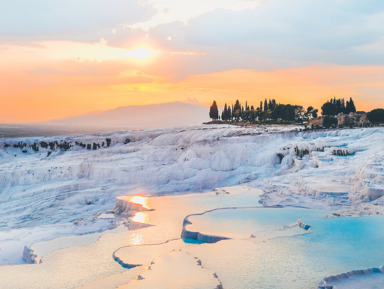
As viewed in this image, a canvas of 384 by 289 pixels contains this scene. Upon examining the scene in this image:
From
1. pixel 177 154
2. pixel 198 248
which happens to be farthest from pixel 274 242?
pixel 177 154

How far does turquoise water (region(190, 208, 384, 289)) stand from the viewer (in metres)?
9.09

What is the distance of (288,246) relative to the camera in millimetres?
11016

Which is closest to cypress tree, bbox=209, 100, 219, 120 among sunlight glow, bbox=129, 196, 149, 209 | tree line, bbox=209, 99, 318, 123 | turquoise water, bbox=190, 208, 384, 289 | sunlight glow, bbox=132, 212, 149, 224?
tree line, bbox=209, 99, 318, 123

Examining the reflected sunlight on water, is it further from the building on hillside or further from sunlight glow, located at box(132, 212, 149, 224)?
the building on hillside

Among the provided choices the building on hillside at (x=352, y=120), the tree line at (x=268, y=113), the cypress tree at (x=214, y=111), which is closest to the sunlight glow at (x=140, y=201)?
the building on hillside at (x=352, y=120)

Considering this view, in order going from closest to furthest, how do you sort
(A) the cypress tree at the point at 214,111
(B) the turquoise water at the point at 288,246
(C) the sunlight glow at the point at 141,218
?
(B) the turquoise water at the point at 288,246 → (C) the sunlight glow at the point at 141,218 → (A) the cypress tree at the point at 214,111

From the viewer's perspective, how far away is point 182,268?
9500 millimetres

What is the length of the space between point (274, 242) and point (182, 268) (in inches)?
128

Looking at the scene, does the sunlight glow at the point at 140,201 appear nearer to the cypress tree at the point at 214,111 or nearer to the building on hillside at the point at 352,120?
the building on hillside at the point at 352,120

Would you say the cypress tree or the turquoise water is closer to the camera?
the turquoise water

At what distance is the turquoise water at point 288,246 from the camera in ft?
29.8

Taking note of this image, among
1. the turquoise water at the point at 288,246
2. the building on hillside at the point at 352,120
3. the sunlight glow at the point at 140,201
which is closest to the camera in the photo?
the turquoise water at the point at 288,246

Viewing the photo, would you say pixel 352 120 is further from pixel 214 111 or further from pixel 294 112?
pixel 214 111

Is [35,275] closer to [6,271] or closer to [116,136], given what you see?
[6,271]
